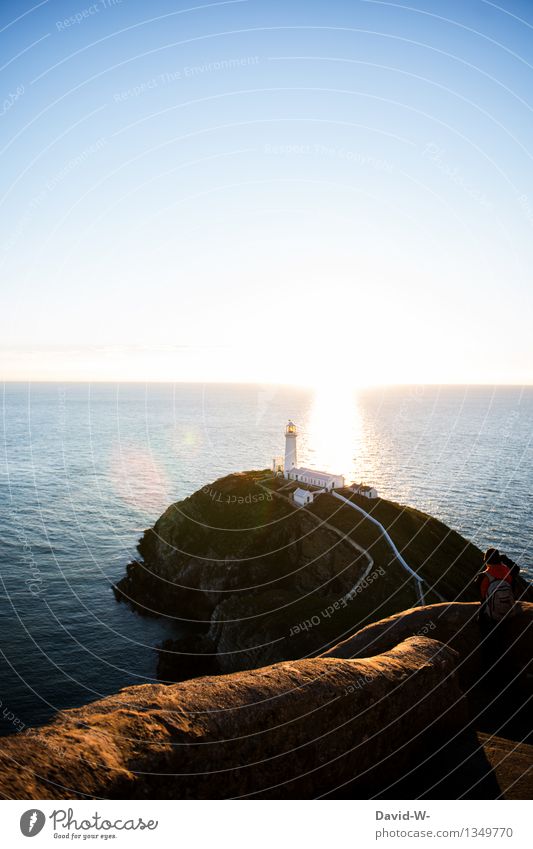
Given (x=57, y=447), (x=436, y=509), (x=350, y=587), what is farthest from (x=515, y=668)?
(x=57, y=447)

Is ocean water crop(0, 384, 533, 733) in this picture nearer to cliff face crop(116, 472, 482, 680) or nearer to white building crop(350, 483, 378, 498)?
cliff face crop(116, 472, 482, 680)

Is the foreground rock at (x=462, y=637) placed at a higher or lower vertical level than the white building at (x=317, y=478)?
higher

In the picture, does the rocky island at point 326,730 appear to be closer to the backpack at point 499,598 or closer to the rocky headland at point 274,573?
the backpack at point 499,598

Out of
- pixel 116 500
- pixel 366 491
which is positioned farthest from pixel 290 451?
pixel 116 500

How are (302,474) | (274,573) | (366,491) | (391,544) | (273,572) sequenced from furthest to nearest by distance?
(302,474), (366,491), (273,572), (274,573), (391,544)

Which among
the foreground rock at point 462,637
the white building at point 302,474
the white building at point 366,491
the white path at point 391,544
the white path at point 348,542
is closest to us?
the foreground rock at point 462,637

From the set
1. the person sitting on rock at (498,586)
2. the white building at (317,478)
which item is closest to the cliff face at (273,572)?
the white building at (317,478)

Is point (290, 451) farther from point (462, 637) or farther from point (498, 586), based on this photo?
point (498, 586)
